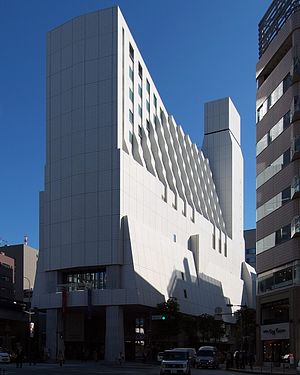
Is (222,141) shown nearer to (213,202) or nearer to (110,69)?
(213,202)

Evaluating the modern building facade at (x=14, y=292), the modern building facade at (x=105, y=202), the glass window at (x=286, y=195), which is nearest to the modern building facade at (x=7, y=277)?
the modern building facade at (x=14, y=292)

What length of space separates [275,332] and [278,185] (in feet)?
48.7

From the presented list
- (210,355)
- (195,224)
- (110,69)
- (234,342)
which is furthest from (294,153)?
(234,342)

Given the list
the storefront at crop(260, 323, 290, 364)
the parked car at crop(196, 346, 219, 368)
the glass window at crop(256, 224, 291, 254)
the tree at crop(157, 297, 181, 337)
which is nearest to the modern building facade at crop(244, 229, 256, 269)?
the tree at crop(157, 297, 181, 337)

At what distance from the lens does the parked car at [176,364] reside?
40812 millimetres

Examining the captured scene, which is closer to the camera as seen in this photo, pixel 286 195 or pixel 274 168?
→ pixel 286 195

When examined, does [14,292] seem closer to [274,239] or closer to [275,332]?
[274,239]

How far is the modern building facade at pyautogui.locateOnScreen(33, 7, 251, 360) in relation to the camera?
82.1m

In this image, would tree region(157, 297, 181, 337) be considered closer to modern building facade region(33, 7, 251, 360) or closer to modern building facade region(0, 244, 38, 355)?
modern building facade region(33, 7, 251, 360)

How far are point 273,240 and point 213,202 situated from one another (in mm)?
73826

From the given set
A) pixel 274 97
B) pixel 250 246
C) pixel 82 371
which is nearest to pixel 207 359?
pixel 82 371

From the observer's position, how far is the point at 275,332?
61.2 meters

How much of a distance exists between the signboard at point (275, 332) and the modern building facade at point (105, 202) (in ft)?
63.7

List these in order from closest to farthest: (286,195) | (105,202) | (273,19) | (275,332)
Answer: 1. (286,195)
2. (275,332)
3. (273,19)
4. (105,202)
